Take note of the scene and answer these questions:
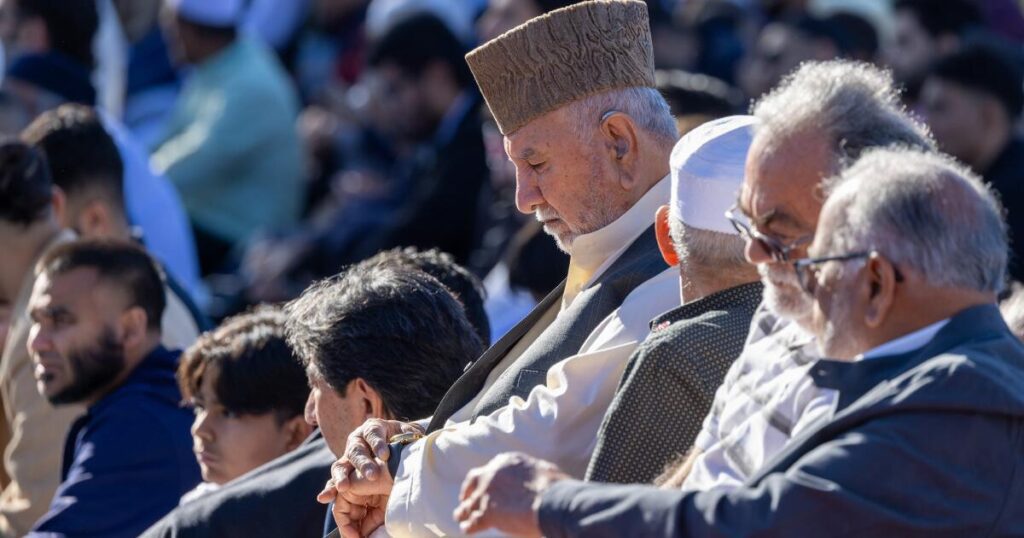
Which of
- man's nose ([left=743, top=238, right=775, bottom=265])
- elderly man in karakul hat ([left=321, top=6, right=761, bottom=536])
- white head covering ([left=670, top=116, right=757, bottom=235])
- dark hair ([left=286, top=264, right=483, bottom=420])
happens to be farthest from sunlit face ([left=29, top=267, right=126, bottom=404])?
man's nose ([left=743, top=238, right=775, bottom=265])

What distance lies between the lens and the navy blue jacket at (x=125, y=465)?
4852 mm

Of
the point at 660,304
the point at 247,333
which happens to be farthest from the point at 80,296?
the point at 660,304

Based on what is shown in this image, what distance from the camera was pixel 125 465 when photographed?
4.94 metres

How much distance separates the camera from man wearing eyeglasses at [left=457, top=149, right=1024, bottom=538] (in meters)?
2.46

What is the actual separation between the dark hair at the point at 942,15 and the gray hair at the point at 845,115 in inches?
231

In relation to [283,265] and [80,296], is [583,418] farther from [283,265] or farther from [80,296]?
[283,265]

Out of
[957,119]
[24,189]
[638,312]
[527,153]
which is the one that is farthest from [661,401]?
[957,119]

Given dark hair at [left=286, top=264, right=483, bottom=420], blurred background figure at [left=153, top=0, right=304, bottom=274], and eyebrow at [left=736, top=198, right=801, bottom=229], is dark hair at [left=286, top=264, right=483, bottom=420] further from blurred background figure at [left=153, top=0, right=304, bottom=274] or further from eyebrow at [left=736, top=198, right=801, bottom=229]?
blurred background figure at [left=153, top=0, right=304, bottom=274]

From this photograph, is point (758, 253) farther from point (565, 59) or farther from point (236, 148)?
point (236, 148)

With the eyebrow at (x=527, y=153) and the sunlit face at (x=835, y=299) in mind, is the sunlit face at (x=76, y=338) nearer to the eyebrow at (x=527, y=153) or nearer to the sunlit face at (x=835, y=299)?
the eyebrow at (x=527, y=153)

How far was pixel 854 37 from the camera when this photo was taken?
8.62 metres

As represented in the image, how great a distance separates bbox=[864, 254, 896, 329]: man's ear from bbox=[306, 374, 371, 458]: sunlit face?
5.24ft

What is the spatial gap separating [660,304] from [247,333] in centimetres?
164

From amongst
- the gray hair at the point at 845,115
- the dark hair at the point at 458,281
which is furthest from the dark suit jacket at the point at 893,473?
the dark hair at the point at 458,281
